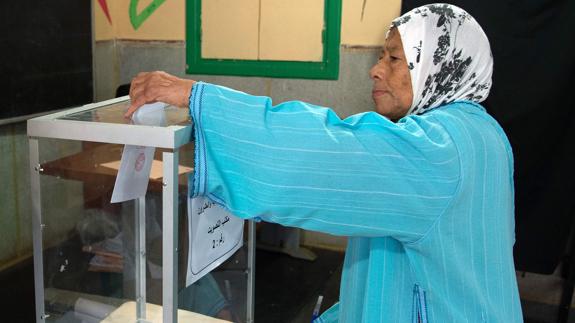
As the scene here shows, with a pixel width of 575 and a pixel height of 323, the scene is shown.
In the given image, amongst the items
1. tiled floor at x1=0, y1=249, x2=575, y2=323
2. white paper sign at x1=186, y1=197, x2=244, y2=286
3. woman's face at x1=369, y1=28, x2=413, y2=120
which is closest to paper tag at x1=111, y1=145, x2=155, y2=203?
white paper sign at x1=186, y1=197, x2=244, y2=286

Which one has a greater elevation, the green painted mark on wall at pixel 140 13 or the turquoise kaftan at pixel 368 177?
the green painted mark on wall at pixel 140 13

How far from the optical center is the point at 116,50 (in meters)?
3.64

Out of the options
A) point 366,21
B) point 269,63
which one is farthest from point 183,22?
point 366,21

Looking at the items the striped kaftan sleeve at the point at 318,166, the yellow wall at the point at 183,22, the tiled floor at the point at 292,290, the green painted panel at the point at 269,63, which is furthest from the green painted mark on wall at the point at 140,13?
the striped kaftan sleeve at the point at 318,166

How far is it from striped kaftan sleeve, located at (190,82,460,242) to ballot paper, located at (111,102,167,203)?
0.11m

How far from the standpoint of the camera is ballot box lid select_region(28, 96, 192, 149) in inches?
30.0

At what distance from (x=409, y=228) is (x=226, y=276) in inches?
19.7

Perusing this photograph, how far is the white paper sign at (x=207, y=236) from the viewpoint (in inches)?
36.0

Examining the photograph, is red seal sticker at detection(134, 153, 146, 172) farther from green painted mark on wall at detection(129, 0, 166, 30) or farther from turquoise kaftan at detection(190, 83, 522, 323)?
green painted mark on wall at detection(129, 0, 166, 30)

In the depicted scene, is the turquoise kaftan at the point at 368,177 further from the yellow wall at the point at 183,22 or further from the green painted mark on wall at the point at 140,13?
the green painted mark on wall at the point at 140,13

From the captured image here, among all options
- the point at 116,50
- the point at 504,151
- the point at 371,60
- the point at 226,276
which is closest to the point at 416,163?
the point at 504,151

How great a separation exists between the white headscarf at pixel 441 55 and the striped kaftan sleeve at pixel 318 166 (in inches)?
7.6

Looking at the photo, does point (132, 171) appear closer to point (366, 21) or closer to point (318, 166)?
point (318, 166)

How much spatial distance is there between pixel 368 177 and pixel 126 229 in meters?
0.64
